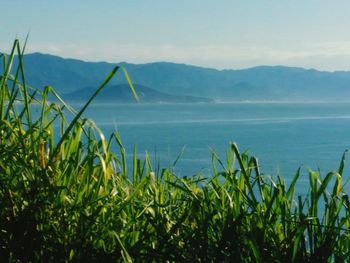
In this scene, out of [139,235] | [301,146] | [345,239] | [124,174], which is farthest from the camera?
[301,146]

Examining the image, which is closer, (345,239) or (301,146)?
(345,239)

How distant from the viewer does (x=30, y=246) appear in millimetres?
2061

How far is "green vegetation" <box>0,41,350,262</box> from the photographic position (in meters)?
1.95

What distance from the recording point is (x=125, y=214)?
217 centimetres

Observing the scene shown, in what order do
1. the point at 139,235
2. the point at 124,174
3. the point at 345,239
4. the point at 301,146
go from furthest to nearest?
the point at 301,146 < the point at 124,174 < the point at 139,235 < the point at 345,239

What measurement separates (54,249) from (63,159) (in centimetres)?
32

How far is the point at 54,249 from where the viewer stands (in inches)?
81.0

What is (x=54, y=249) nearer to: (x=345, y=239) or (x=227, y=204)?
(x=227, y=204)

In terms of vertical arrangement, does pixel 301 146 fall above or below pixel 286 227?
below

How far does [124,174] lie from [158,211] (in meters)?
0.22

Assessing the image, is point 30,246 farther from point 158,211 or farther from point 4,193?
point 158,211

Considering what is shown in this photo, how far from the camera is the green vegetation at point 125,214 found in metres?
1.95

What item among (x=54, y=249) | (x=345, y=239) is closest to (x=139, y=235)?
(x=54, y=249)

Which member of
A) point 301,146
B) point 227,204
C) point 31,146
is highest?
point 31,146
